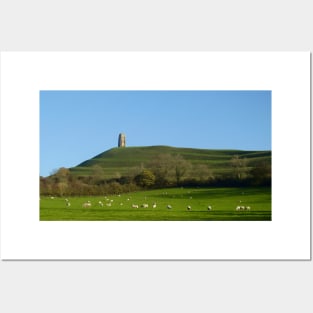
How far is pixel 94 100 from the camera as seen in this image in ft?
46.5

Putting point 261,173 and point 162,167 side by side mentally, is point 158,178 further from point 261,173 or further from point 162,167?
point 261,173

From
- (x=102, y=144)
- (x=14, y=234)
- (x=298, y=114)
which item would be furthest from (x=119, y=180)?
(x=298, y=114)

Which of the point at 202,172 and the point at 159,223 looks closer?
the point at 159,223

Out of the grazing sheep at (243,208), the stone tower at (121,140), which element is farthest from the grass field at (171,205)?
the stone tower at (121,140)

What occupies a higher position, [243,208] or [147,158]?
[147,158]

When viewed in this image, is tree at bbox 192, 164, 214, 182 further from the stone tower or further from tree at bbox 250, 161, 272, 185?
the stone tower

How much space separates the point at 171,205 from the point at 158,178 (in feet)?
1.91

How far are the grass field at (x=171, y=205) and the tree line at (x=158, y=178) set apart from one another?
133 millimetres

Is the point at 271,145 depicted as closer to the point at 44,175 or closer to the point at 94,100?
the point at 94,100

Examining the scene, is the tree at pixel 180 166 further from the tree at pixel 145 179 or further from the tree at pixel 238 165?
the tree at pixel 238 165

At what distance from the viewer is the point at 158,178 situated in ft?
47.5

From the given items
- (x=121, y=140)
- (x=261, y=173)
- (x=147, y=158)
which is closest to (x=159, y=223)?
(x=147, y=158)

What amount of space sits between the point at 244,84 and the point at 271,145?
1.24 metres

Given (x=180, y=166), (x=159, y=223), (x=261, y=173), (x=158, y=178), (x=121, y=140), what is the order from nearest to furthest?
(x=159, y=223) < (x=261, y=173) < (x=121, y=140) < (x=180, y=166) < (x=158, y=178)
